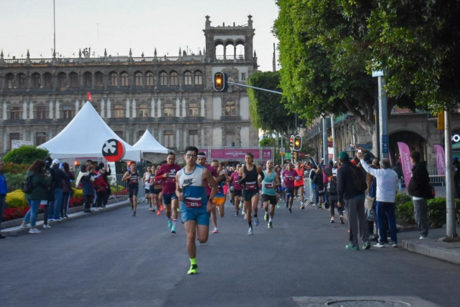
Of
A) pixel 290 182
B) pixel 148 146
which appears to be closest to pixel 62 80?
pixel 148 146

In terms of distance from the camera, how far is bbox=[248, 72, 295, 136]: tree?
67625 millimetres

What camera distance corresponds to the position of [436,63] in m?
10.7

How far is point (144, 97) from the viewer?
89875 millimetres

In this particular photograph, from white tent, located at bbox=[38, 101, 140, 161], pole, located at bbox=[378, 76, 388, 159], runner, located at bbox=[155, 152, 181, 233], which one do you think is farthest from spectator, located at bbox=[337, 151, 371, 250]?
white tent, located at bbox=[38, 101, 140, 161]

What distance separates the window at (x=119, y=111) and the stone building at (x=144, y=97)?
13 cm

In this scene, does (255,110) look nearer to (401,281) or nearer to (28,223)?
(28,223)

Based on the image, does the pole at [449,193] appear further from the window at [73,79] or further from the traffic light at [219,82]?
the window at [73,79]

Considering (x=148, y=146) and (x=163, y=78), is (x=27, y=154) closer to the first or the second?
(x=148, y=146)

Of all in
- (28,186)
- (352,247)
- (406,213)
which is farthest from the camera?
(28,186)

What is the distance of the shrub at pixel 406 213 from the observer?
16717 mm

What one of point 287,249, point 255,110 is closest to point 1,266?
point 287,249

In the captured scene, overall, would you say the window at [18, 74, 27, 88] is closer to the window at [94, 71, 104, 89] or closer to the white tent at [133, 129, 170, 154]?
the window at [94, 71, 104, 89]

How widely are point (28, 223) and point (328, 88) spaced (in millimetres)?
10548

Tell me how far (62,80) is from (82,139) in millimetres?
56238
